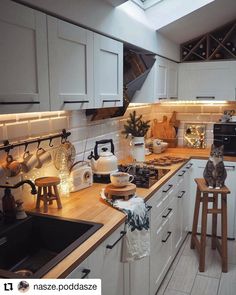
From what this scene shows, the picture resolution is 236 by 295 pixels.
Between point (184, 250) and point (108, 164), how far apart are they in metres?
1.48

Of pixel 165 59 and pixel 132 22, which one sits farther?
pixel 165 59

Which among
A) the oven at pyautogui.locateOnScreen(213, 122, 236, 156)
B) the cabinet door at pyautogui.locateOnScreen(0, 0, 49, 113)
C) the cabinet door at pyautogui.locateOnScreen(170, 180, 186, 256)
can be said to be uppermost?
the cabinet door at pyautogui.locateOnScreen(0, 0, 49, 113)

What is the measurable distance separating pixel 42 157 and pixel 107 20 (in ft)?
3.32

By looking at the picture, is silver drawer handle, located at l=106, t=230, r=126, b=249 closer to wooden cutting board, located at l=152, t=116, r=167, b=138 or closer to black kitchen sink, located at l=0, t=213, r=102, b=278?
→ black kitchen sink, located at l=0, t=213, r=102, b=278

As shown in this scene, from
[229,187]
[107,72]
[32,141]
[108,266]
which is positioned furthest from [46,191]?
[229,187]

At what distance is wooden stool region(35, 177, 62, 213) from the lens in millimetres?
1910

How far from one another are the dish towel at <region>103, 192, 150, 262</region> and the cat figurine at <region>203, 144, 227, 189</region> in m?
1.12

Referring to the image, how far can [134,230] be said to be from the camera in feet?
6.32

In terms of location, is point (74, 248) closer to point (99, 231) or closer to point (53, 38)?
point (99, 231)

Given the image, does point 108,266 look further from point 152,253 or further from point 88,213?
point 152,253

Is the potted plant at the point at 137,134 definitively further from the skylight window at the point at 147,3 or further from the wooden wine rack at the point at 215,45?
the wooden wine rack at the point at 215,45

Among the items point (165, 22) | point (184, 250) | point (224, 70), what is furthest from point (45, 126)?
point (224, 70)

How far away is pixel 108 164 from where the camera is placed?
2.51m

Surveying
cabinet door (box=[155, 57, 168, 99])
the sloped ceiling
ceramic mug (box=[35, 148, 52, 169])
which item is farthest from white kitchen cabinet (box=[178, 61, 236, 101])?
ceramic mug (box=[35, 148, 52, 169])
